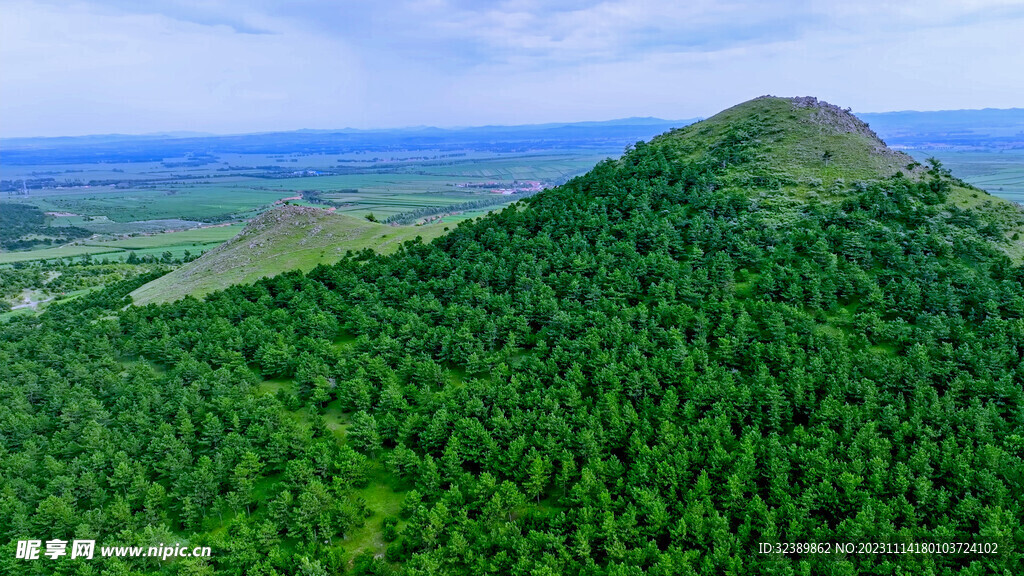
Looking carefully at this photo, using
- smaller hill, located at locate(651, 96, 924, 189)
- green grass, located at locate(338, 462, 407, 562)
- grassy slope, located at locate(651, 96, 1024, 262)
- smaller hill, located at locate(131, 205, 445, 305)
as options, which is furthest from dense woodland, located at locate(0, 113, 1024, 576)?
smaller hill, located at locate(131, 205, 445, 305)

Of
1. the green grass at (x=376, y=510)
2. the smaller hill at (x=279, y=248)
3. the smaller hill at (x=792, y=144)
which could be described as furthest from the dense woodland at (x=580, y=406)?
the smaller hill at (x=279, y=248)

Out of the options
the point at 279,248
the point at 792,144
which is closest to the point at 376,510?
the point at 279,248

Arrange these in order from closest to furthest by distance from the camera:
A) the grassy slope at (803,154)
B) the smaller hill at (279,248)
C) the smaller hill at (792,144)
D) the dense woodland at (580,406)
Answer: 1. the dense woodland at (580,406)
2. the grassy slope at (803,154)
3. the smaller hill at (792,144)
4. the smaller hill at (279,248)

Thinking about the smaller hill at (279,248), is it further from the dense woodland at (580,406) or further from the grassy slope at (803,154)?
the grassy slope at (803,154)

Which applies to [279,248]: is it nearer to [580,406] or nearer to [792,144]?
[580,406]

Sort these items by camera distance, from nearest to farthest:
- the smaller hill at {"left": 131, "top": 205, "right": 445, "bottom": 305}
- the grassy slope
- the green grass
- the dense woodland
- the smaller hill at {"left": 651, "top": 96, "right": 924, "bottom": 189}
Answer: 1. the dense woodland
2. the green grass
3. the grassy slope
4. the smaller hill at {"left": 651, "top": 96, "right": 924, "bottom": 189}
5. the smaller hill at {"left": 131, "top": 205, "right": 445, "bottom": 305}

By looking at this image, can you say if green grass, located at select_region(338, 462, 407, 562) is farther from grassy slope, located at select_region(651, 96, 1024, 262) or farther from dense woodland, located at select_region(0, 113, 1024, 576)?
grassy slope, located at select_region(651, 96, 1024, 262)

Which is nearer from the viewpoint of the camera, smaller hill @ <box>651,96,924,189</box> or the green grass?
the green grass
